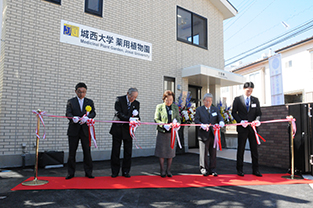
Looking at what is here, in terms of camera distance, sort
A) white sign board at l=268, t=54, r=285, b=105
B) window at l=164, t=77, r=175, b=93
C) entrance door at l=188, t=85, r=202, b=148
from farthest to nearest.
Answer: entrance door at l=188, t=85, r=202, b=148
window at l=164, t=77, r=175, b=93
white sign board at l=268, t=54, r=285, b=105

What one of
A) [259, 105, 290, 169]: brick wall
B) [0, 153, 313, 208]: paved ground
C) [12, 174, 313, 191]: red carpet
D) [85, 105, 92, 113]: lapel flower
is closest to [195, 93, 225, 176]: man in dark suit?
[12, 174, 313, 191]: red carpet

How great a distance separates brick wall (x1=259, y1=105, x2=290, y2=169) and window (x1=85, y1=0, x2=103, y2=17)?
5340 mm

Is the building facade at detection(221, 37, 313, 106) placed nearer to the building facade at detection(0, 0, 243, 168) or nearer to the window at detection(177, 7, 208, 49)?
the window at detection(177, 7, 208, 49)

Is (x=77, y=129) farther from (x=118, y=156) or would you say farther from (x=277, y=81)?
(x=277, y=81)

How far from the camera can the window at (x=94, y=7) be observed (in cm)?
659

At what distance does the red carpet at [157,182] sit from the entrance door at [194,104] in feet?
16.6

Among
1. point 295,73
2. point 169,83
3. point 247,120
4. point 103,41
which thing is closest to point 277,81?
point 169,83

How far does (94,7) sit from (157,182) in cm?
532

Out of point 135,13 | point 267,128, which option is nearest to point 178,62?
point 135,13

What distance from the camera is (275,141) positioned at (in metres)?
5.56

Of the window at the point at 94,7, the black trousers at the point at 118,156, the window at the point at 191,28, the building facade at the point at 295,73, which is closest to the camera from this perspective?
the black trousers at the point at 118,156

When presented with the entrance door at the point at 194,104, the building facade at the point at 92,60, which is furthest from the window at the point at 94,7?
the entrance door at the point at 194,104

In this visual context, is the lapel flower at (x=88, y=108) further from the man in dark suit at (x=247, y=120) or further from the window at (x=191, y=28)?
the window at (x=191, y=28)

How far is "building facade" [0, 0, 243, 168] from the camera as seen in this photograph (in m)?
5.34
